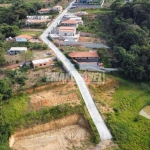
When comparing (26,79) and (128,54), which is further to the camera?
(128,54)

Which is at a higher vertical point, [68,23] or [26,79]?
[68,23]

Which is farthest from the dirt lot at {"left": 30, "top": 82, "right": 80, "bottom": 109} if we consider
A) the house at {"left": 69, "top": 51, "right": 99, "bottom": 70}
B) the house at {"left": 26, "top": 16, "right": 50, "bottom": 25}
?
the house at {"left": 26, "top": 16, "right": 50, "bottom": 25}

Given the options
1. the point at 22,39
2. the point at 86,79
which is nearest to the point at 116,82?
the point at 86,79

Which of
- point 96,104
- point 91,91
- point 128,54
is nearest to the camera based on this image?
point 96,104

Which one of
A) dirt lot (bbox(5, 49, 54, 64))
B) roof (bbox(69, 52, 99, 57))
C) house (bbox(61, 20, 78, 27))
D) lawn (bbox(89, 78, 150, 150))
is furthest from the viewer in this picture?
house (bbox(61, 20, 78, 27))

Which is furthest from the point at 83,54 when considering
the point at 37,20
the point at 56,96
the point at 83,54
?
the point at 37,20

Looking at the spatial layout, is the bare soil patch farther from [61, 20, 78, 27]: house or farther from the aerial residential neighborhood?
[61, 20, 78, 27]: house

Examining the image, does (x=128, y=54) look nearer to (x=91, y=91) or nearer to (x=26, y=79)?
(x=91, y=91)

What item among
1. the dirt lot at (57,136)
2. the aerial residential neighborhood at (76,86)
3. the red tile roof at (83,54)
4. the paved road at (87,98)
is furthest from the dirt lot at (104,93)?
the red tile roof at (83,54)
